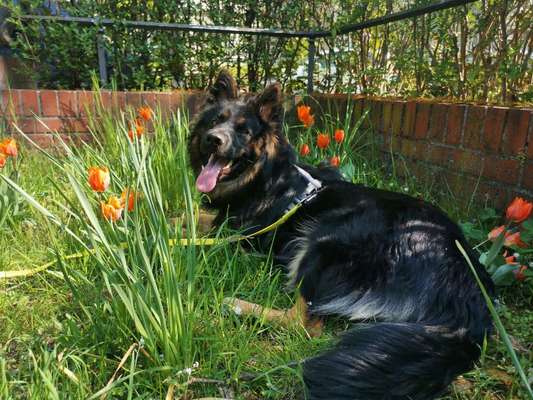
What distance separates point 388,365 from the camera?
115cm

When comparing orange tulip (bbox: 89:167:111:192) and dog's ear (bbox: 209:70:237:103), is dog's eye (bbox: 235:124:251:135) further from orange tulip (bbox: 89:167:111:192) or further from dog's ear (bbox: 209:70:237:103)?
orange tulip (bbox: 89:167:111:192)

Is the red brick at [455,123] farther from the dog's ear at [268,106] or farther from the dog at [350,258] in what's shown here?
the dog's ear at [268,106]

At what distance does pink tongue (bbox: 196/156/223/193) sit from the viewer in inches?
95.4

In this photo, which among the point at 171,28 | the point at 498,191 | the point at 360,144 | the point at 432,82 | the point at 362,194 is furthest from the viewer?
the point at 171,28

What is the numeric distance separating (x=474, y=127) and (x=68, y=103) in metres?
3.57

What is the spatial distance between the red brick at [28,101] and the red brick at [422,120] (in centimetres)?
347

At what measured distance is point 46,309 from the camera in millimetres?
1584

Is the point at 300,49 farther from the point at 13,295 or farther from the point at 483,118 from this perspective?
the point at 13,295

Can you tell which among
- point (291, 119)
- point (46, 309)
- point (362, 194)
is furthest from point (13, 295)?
point (291, 119)

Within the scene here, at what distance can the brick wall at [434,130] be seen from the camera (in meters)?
2.29

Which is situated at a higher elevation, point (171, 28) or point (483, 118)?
point (171, 28)

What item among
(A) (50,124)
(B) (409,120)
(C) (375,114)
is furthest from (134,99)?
(B) (409,120)

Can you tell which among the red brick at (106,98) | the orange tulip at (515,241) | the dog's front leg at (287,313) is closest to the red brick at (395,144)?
the orange tulip at (515,241)

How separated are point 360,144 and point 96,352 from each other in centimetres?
296
